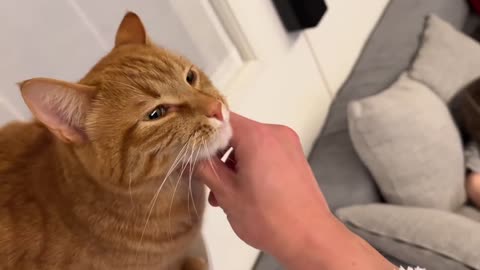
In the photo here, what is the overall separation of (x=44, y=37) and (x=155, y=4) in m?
0.31

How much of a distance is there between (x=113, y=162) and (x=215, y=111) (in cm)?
16

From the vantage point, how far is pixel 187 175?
816mm

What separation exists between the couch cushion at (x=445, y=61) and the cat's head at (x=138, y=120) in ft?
3.72

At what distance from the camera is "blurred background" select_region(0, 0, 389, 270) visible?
102 cm

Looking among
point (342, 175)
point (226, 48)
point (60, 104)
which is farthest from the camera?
point (342, 175)

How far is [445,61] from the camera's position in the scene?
1729 mm

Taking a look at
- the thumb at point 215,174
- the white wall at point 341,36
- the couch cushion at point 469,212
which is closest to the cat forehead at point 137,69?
the thumb at point 215,174

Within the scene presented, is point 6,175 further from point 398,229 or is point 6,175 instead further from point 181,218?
point 398,229

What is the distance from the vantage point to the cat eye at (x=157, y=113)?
745mm

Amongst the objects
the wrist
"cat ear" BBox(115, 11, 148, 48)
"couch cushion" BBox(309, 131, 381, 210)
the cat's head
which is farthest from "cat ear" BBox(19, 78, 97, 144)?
"couch cushion" BBox(309, 131, 381, 210)

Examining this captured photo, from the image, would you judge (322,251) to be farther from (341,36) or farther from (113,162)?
(341,36)

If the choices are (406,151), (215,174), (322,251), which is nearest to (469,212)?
(406,151)

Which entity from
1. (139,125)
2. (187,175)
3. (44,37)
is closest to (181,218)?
(187,175)

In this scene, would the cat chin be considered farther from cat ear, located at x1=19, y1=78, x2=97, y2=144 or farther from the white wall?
the white wall
